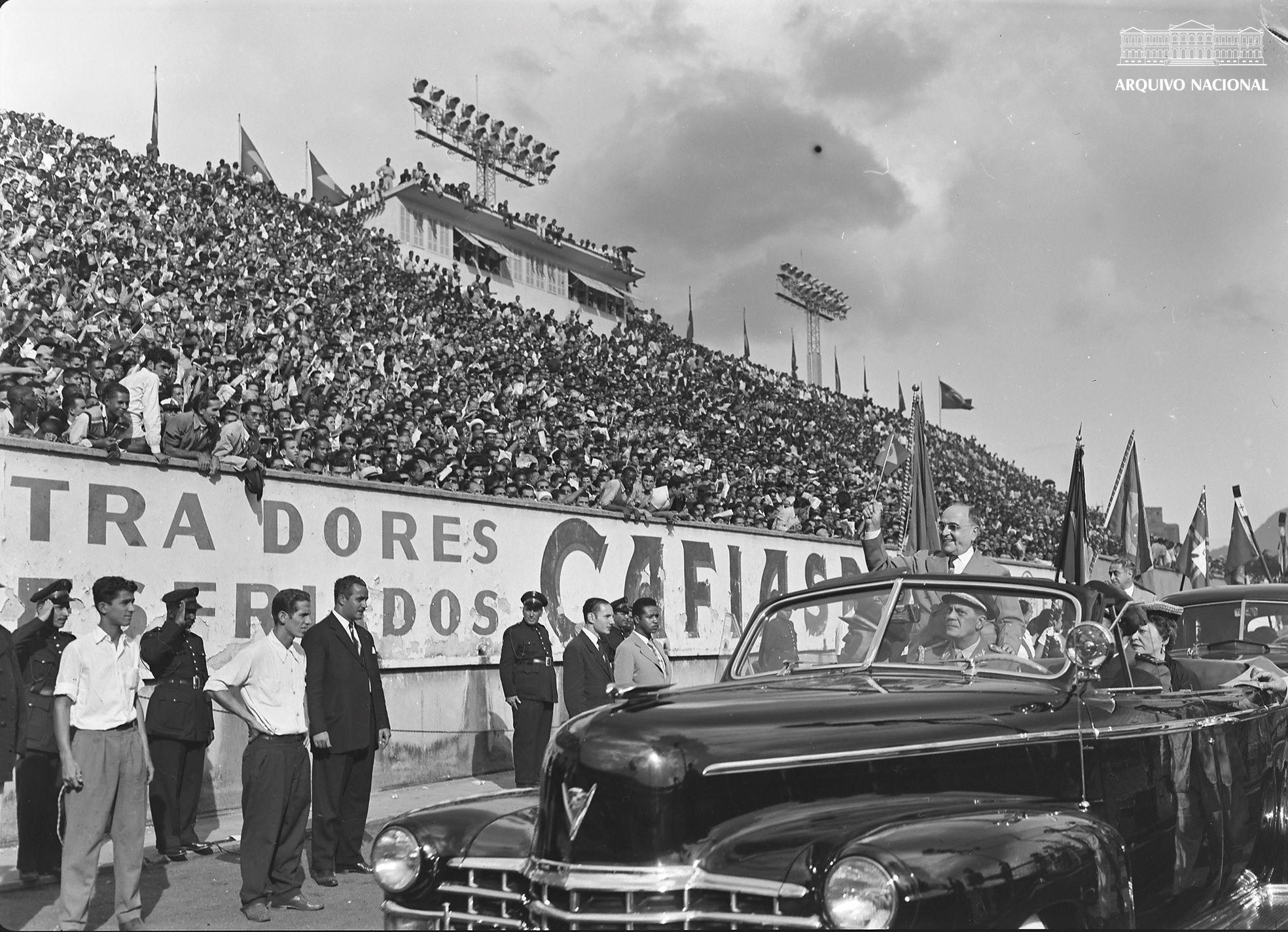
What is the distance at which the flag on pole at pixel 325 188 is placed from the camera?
115 ft

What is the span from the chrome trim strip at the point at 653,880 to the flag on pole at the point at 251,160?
29587 millimetres

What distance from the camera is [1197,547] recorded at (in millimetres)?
17578

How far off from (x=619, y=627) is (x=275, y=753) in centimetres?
484

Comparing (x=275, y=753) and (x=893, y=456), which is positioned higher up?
(x=893, y=456)

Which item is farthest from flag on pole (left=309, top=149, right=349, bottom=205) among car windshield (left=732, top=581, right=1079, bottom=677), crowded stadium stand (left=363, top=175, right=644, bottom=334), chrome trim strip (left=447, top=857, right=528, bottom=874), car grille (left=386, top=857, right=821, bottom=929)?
car grille (left=386, top=857, right=821, bottom=929)

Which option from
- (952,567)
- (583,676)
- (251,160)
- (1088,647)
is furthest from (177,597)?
(251,160)

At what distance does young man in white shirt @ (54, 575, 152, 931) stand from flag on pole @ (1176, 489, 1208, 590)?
48.9 ft

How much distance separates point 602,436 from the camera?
20516 mm

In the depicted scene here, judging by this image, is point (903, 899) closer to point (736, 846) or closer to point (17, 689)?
point (736, 846)

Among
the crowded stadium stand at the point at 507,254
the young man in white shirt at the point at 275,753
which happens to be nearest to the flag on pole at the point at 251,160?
the crowded stadium stand at the point at 507,254

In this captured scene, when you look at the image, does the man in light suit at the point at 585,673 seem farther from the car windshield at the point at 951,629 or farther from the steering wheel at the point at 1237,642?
the car windshield at the point at 951,629

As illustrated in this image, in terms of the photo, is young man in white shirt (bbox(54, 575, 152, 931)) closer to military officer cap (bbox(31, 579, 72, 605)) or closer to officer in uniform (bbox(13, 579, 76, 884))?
officer in uniform (bbox(13, 579, 76, 884))

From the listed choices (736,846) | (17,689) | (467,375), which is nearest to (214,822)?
(17,689)

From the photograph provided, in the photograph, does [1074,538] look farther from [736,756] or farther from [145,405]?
[145,405]
